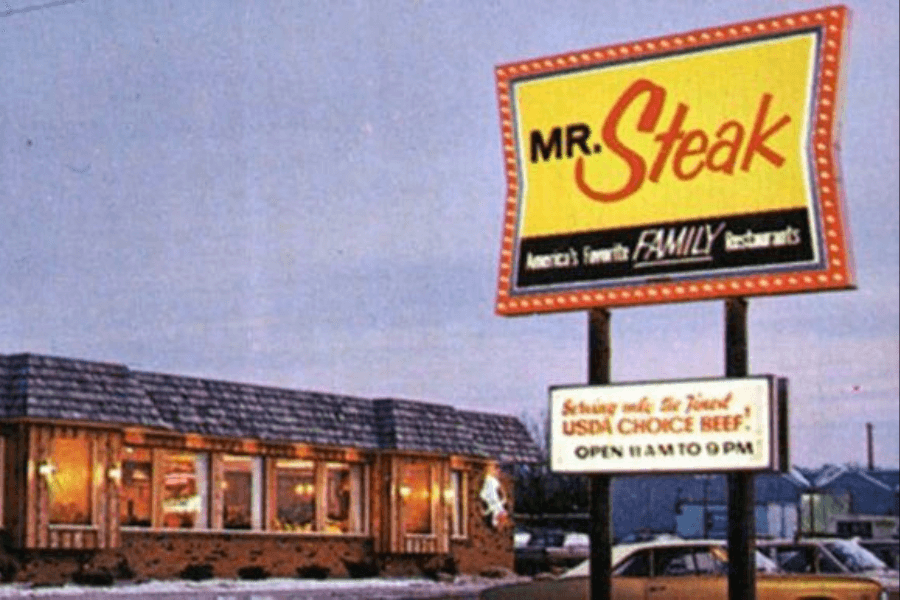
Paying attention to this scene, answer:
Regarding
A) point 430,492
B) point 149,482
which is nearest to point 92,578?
point 149,482

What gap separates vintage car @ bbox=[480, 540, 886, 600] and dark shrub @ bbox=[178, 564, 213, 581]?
18.9m

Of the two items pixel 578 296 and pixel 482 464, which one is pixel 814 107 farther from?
pixel 482 464

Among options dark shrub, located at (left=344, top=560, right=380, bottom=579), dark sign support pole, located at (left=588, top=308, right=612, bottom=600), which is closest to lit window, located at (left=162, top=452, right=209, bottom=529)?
dark shrub, located at (left=344, top=560, right=380, bottom=579)

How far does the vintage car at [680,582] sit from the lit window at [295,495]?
72.2ft

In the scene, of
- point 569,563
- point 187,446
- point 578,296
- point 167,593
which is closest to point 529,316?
point 578,296

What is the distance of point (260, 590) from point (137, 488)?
4370 millimetres

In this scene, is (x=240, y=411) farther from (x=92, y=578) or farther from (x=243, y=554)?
(x=92, y=578)

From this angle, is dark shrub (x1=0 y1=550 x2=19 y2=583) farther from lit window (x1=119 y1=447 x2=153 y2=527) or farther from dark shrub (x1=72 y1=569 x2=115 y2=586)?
lit window (x1=119 y1=447 x2=153 y2=527)

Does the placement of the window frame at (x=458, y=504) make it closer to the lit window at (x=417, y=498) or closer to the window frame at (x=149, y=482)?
the lit window at (x=417, y=498)

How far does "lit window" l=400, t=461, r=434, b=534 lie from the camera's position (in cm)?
4706

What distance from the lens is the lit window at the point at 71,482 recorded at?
121 feet

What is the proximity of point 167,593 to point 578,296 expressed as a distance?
65.8 feet

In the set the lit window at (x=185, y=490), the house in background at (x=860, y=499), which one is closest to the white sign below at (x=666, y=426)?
the lit window at (x=185, y=490)

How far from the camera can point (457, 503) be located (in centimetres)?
4947
